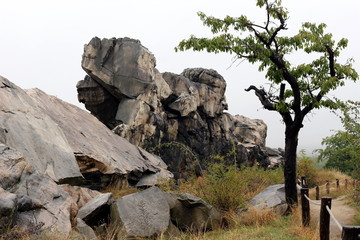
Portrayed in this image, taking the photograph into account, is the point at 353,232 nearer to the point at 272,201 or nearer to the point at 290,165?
the point at 272,201

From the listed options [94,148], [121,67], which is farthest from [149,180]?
[121,67]

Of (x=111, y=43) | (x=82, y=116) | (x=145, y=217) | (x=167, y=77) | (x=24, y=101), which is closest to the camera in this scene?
(x=145, y=217)

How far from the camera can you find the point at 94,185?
12.1 m

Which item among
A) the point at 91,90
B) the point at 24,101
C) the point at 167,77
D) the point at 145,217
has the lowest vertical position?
the point at 145,217

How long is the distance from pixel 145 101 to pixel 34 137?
13038mm

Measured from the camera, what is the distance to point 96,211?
26.2 feet

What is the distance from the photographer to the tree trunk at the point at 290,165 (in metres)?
12.0

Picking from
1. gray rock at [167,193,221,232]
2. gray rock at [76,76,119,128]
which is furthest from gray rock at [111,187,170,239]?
gray rock at [76,76,119,128]

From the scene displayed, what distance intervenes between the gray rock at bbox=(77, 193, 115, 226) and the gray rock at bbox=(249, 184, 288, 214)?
4.79m

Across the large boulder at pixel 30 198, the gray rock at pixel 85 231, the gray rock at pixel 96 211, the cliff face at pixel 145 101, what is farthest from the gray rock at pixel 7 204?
the cliff face at pixel 145 101

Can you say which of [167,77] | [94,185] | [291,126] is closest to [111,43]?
[167,77]

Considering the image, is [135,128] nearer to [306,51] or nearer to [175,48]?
[175,48]

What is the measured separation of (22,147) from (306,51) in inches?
361

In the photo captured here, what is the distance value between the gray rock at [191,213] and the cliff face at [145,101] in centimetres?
813
